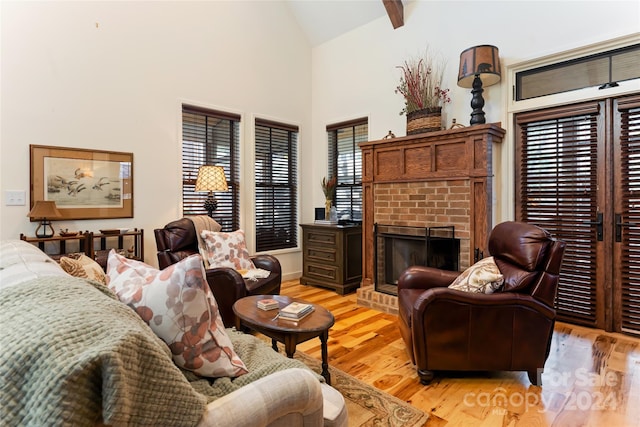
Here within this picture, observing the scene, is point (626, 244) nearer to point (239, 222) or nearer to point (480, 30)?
point (480, 30)

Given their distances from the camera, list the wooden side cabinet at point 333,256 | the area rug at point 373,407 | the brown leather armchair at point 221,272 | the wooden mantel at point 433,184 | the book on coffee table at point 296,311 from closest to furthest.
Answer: the area rug at point 373,407, the book on coffee table at point 296,311, the brown leather armchair at point 221,272, the wooden mantel at point 433,184, the wooden side cabinet at point 333,256

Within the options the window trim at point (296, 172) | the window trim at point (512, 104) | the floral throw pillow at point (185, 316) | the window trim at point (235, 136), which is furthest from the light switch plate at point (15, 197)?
the window trim at point (512, 104)

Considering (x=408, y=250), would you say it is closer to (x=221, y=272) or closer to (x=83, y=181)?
(x=221, y=272)

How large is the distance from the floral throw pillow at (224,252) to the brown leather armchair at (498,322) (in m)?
1.82

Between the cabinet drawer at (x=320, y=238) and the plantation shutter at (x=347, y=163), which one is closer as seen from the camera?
the cabinet drawer at (x=320, y=238)

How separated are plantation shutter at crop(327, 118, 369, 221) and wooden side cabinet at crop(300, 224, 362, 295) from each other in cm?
46

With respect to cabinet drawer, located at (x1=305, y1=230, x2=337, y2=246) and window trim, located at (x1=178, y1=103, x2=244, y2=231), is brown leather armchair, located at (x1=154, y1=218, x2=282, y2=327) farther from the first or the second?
cabinet drawer, located at (x1=305, y1=230, x2=337, y2=246)

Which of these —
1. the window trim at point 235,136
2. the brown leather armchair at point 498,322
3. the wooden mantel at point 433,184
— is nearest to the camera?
the brown leather armchair at point 498,322

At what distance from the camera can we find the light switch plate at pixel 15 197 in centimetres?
299

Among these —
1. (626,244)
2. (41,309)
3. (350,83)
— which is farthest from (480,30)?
(41,309)

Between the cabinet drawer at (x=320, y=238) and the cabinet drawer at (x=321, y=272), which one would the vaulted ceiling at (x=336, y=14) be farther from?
the cabinet drawer at (x=321, y=272)

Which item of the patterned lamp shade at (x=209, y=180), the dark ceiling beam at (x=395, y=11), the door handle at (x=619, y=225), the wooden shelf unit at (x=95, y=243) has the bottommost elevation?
the wooden shelf unit at (x=95, y=243)

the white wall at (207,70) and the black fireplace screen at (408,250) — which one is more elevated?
the white wall at (207,70)

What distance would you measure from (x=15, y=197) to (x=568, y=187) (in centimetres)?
509
